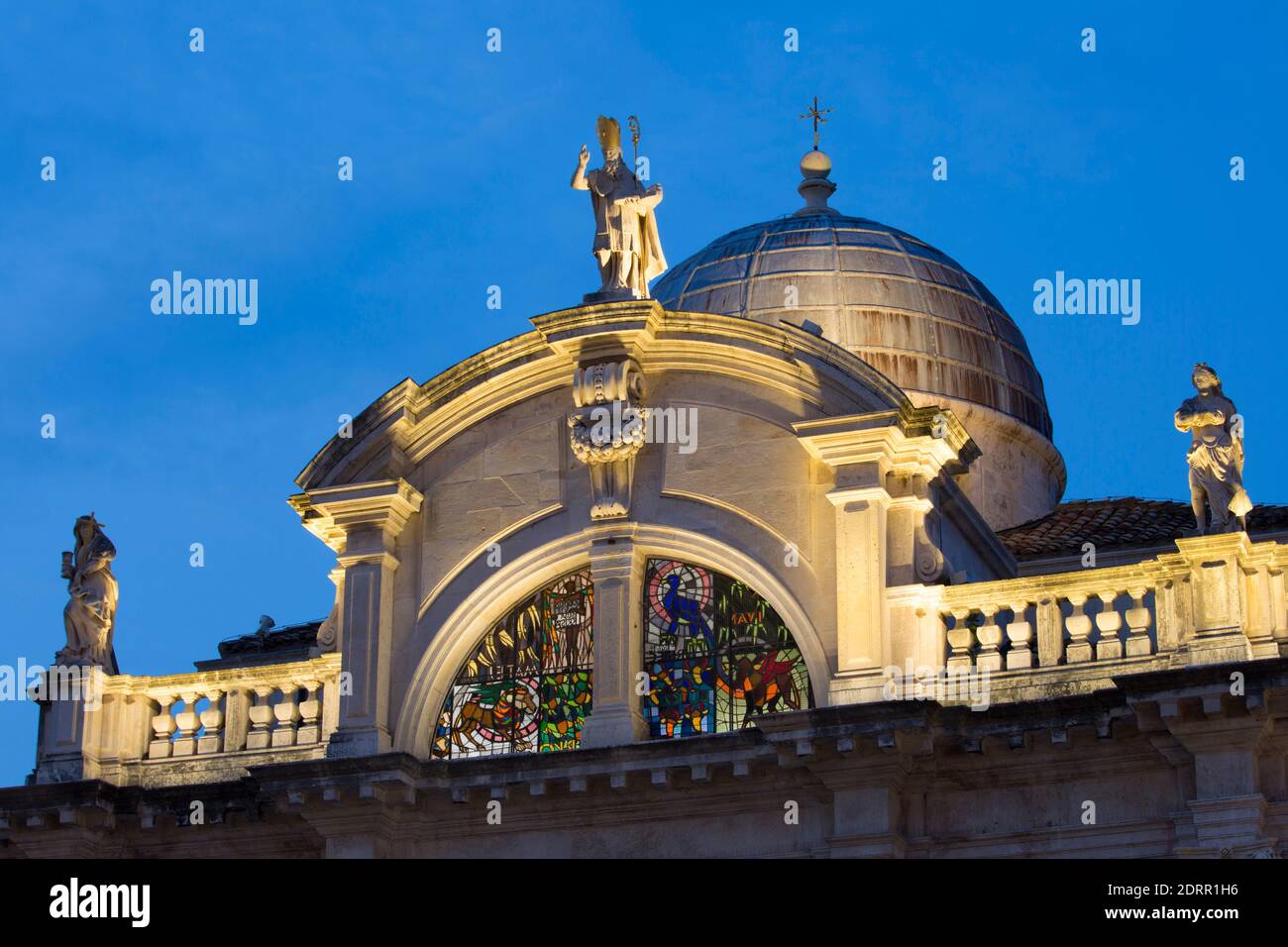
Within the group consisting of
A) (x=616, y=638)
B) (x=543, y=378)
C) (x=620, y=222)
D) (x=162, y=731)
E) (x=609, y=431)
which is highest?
(x=620, y=222)

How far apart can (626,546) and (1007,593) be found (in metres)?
3.96

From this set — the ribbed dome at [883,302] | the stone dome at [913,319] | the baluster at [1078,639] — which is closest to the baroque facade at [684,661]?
the baluster at [1078,639]

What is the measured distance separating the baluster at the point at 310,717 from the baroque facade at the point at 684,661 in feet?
0.15

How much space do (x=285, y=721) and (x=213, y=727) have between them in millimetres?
869

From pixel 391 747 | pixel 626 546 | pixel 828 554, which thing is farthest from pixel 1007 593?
pixel 391 747

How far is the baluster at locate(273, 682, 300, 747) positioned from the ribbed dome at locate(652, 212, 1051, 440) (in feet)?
29.9

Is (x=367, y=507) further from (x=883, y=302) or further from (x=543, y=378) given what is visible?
(x=883, y=302)

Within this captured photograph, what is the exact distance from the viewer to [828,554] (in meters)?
27.7

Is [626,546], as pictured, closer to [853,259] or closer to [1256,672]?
[1256,672]

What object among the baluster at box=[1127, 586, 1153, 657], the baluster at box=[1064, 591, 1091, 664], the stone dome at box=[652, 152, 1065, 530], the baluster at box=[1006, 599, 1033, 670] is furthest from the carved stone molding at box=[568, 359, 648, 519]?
the stone dome at box=[652, 152, 1065, 530]

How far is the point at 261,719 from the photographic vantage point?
96.1 ft

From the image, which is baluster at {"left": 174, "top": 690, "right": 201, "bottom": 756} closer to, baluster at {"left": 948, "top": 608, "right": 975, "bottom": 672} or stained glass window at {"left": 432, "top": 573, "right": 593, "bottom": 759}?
stained glass window at {"left": 432, "top": 573, "right": 593, "bottom": 759}

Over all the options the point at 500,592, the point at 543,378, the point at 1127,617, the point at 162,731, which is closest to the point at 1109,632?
the point at 1127,617

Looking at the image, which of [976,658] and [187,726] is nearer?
[976,658]
